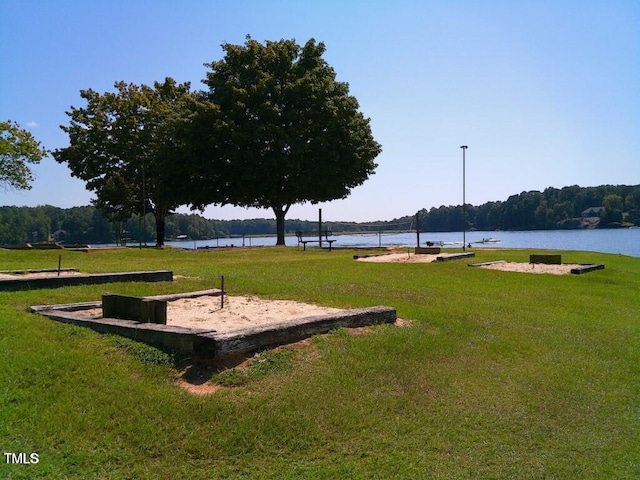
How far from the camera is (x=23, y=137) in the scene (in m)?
31.3

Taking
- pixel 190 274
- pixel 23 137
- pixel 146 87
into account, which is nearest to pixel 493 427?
pixel 190 274

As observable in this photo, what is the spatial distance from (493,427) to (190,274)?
901 centimetres

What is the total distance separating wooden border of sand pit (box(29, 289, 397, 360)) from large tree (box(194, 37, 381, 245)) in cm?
2527

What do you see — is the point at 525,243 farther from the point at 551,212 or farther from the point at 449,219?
the point at 449,219

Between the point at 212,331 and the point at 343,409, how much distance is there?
1.67 metres

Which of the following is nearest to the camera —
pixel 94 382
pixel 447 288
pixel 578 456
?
pixel 578 456

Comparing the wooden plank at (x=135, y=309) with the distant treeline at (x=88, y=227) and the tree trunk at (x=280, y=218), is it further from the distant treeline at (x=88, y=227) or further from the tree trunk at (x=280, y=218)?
the distant treeline at (x=88, y=227)

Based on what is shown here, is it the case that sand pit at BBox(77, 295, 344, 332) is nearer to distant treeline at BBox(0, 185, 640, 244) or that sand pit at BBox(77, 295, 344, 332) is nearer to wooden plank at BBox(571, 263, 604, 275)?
wooden plank at BBox(571, 263, 604, 275)

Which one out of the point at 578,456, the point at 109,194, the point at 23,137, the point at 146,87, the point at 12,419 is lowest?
the point at 578,456

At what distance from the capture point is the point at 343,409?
4.95m

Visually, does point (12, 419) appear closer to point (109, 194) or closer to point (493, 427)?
point (493, 427)

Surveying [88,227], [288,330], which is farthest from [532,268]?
[88,227]

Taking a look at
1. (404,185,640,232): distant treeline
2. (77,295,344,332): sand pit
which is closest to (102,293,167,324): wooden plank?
(77,295,344,332): sand pit

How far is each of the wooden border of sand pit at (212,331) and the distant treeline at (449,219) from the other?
67.4 m
